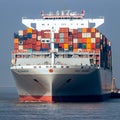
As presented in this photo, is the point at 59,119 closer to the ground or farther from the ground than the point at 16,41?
closer to the ground

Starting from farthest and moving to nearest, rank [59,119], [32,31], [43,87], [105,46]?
[105,46]
[32,31]
[43,87]
[59,119]

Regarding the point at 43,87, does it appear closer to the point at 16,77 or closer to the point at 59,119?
the point at 16,77

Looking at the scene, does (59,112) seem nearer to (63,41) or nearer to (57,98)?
(57,98)

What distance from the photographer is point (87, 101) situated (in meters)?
92.6

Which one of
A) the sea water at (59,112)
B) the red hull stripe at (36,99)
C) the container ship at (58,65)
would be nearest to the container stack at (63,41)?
the container ship at (58,65)

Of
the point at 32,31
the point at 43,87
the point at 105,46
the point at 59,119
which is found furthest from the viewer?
the point at 105,46

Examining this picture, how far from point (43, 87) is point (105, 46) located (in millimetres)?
16962

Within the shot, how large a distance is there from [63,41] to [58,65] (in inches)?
194

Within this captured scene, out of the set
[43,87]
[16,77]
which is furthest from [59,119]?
[16,77]

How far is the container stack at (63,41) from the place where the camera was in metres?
92.2

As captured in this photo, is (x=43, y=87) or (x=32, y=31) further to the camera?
(x=32, y=31)

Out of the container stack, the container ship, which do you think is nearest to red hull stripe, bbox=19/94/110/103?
the container ship

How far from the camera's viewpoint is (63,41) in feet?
303

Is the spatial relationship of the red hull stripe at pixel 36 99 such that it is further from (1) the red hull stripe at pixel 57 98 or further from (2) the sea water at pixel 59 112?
(2) the sea water at pixel 59 112
